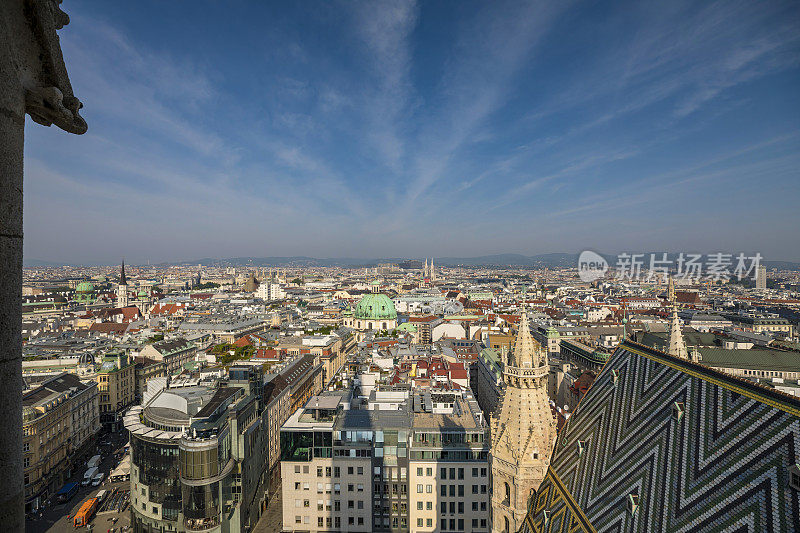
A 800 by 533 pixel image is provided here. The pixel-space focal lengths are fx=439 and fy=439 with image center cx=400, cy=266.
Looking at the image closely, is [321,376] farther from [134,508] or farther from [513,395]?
[513,395]

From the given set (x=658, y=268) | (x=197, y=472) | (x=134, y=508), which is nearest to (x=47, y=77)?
(x=197, y=472)

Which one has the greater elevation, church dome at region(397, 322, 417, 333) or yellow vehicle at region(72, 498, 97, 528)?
church dome at region(397, 322, 417, 333)

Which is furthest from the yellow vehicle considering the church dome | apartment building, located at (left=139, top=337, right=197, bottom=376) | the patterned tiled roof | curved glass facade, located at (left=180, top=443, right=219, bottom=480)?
the church dome

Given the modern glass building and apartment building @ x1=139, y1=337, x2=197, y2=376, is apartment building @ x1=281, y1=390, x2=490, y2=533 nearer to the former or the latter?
the modern glass building

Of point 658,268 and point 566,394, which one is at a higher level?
point 658,268

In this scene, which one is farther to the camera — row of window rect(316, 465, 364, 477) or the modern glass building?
row of window rect(316, 465, 364, 477)

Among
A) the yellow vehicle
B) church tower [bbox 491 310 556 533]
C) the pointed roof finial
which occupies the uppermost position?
the pointed roof finial

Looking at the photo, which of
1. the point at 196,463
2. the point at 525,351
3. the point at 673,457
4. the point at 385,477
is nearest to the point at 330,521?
the point at 385,477
